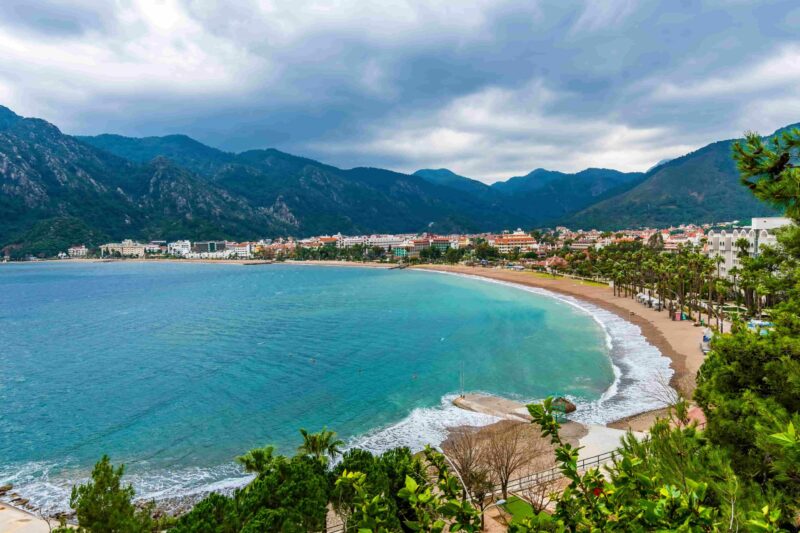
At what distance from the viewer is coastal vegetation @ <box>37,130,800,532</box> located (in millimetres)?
3660

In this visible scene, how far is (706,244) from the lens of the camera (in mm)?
79750

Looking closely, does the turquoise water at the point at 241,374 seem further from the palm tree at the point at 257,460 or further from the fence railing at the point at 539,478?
the fence railing at the point at 539,478

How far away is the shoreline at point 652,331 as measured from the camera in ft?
77.8

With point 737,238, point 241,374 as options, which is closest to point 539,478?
point 241,374

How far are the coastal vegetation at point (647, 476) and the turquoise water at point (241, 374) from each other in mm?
7801

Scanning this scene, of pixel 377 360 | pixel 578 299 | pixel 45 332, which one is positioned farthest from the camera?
pixel 578 299

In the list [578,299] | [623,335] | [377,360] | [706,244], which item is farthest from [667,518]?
[706,244]

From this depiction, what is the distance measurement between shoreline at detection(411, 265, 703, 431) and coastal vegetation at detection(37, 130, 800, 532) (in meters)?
9.43

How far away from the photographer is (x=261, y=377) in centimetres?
3338

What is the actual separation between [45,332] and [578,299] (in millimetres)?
66824

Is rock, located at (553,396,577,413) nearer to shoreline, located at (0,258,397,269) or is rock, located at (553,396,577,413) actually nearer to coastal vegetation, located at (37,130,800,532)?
coastal vegetation, located at (37,130,800,532)

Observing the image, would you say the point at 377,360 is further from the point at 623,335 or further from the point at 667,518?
the point at 667,518

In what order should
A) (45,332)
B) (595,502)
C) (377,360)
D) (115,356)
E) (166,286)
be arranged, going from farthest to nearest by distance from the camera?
1. (166,286)
2. (45,332)
3. (115,356)
4. (377,360)
5. (595,502)

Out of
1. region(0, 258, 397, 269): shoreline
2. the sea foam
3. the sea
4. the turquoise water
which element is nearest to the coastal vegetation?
the sea
